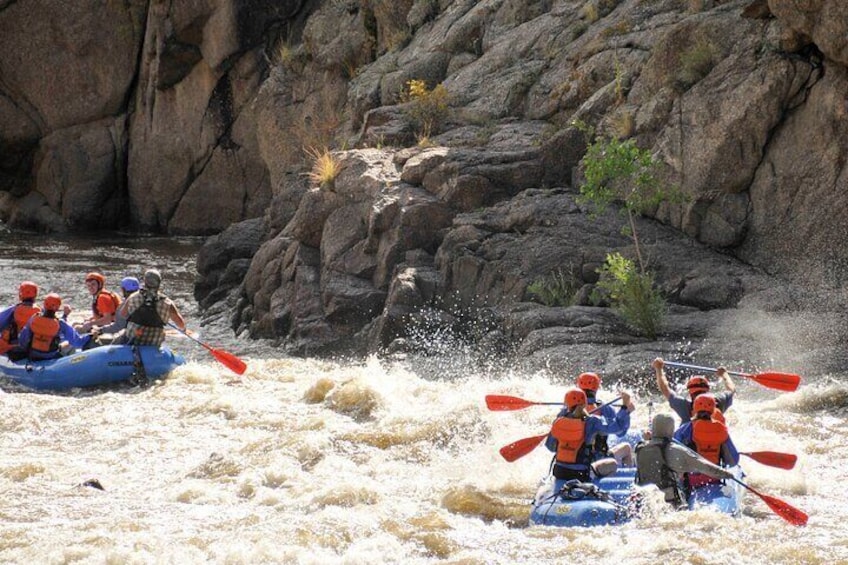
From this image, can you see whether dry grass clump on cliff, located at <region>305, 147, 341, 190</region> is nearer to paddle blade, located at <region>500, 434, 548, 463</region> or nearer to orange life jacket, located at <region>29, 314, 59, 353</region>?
orange life jacket, located at <region>29, 314, 59, 353</region>

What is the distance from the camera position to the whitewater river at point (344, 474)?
8.83 metres

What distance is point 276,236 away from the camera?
66.0 ft

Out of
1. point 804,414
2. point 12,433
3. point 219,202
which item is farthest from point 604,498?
point 219,202

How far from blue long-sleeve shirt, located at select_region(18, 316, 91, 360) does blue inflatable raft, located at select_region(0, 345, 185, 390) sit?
0.55ft

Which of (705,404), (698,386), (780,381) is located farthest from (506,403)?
(780,381)

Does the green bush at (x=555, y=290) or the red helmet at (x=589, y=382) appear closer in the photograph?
the red helmet at (x=589, y=382)

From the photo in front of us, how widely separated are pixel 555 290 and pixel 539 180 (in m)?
2.85

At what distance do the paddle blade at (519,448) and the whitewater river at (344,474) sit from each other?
0.41 metres

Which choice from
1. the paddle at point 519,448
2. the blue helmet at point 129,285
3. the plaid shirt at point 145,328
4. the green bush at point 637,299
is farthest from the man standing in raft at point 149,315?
the paddle at point 519,448

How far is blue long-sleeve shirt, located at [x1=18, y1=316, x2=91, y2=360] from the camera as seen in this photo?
15.0 m

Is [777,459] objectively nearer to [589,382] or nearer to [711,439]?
[711,439]

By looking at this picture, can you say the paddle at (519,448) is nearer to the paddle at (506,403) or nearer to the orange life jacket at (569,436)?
the orange life jacket at (569,436)

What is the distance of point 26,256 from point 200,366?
1279 centimetres

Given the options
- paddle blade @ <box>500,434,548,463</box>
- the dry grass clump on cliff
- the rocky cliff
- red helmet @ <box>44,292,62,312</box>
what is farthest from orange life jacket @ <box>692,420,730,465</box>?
the dry grass clump on cliff
